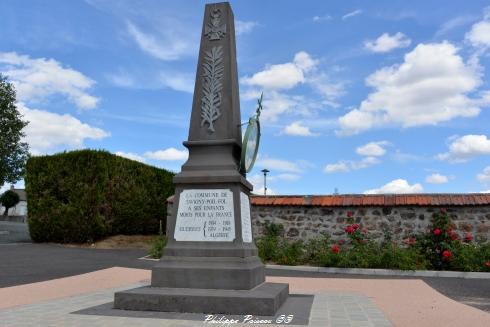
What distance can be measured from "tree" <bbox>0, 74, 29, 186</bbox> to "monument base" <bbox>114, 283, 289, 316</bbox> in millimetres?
26976

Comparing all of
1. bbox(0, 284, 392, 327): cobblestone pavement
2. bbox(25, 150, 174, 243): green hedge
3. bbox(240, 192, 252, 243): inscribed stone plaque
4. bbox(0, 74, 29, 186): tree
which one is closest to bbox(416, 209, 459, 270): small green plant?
bbox(0, 284, 392, 327): cobblestone pavement

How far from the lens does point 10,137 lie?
1158 inches

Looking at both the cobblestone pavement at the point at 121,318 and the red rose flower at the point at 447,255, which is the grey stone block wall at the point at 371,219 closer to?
the red rose flower at the point at 447,255

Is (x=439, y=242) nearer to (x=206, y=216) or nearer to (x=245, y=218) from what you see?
(x=245, y=218)

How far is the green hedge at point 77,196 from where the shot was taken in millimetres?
17516

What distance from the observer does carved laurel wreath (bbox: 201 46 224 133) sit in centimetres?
676

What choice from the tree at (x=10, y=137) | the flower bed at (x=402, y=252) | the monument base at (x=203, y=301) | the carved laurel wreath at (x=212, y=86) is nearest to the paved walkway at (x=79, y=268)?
the flower bed at (x=402, y=252)

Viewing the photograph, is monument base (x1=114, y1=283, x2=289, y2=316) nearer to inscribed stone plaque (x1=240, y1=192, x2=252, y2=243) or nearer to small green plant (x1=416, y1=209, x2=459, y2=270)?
inscribed stone plaque (x1=240, y1=192, x2=252, y2=243)

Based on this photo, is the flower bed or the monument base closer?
the monument base

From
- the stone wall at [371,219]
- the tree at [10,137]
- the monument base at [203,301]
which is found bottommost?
the monument base at [203,301]

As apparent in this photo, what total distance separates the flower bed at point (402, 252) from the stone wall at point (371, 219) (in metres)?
0.44

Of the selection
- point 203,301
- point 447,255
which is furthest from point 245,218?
point 447,255

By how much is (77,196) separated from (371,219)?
1116cm

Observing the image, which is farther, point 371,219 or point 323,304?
point 371,219
